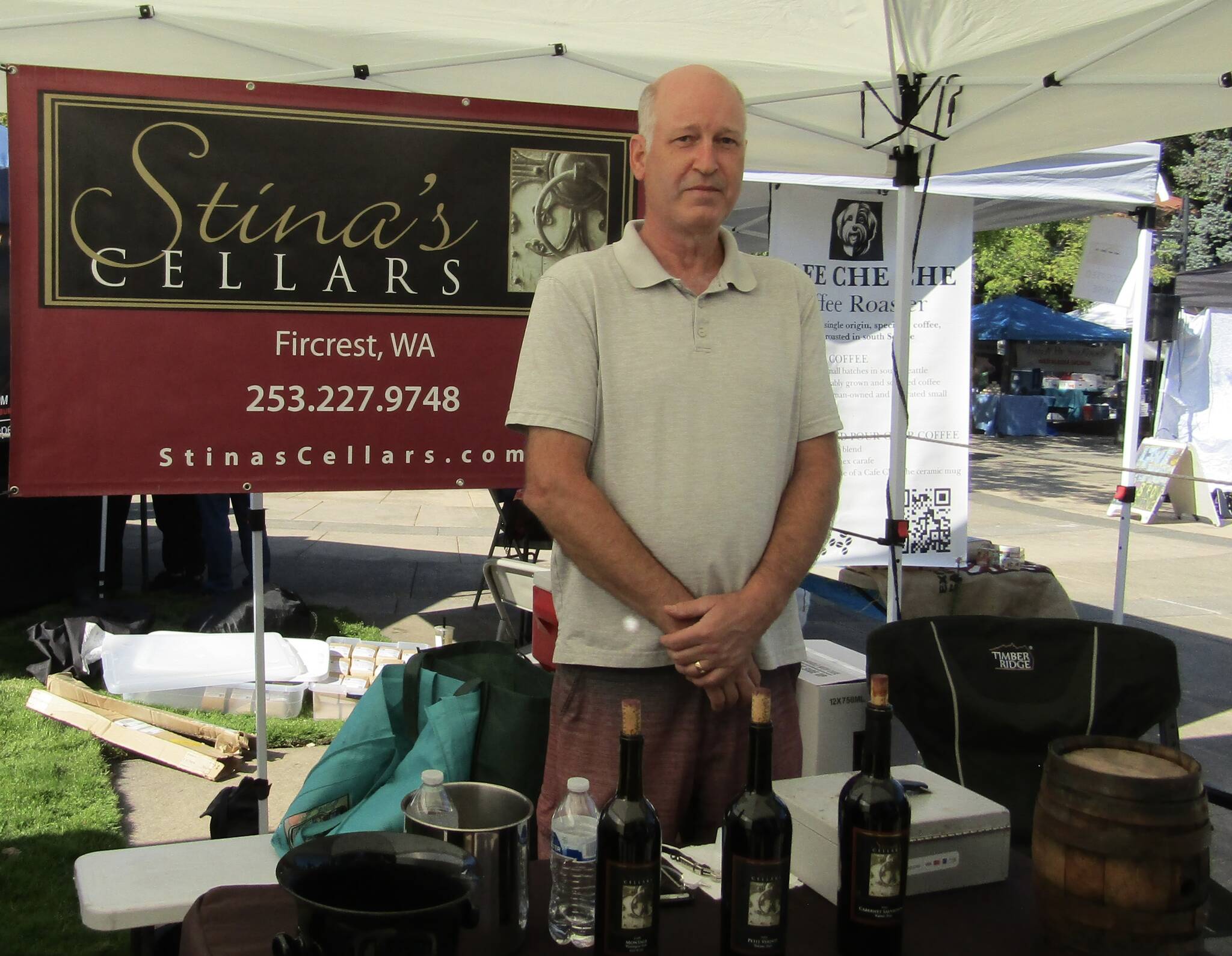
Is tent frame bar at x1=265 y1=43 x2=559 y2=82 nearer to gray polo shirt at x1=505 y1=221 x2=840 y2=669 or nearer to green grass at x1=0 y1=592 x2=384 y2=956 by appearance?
gray polo shirt at x1=505 y1=221 x2=840 y2=669

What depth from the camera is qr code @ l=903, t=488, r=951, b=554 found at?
5660 millimetres

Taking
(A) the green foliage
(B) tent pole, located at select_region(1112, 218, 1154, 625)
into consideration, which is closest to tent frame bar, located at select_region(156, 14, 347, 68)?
(B) tent pole, located at select_region(1112, 218, 1154, 625)

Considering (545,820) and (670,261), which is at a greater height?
(670,261)

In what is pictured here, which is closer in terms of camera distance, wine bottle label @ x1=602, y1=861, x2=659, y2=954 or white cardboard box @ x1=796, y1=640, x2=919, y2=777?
wine bottle label @ x1=602, y1=861, x2=659, y2=954

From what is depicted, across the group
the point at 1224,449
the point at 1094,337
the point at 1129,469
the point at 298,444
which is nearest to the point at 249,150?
the point at 298,444

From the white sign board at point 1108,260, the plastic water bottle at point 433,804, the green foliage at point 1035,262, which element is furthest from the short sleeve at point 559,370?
the green foliage at point 1035,262

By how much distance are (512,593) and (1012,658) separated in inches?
121

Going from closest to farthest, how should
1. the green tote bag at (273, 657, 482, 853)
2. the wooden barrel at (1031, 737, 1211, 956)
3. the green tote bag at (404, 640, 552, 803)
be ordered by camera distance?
the wooden barrel at (1031, 737, 1211, 956)
the green tote bag at (273, 657, 482, 853)
the green tote bag at (404, 640, 552, 803)

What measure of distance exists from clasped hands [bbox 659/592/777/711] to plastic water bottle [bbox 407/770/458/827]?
1.60 ft

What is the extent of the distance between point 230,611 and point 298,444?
11.2 feet

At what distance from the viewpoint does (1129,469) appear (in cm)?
465

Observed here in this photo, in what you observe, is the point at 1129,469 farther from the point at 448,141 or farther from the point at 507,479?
the point at 448,141

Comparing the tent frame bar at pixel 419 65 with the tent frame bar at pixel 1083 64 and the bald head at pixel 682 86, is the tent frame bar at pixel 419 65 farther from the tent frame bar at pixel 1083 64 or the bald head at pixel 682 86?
the bald head at pixel 682 86

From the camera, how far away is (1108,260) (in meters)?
5.66
